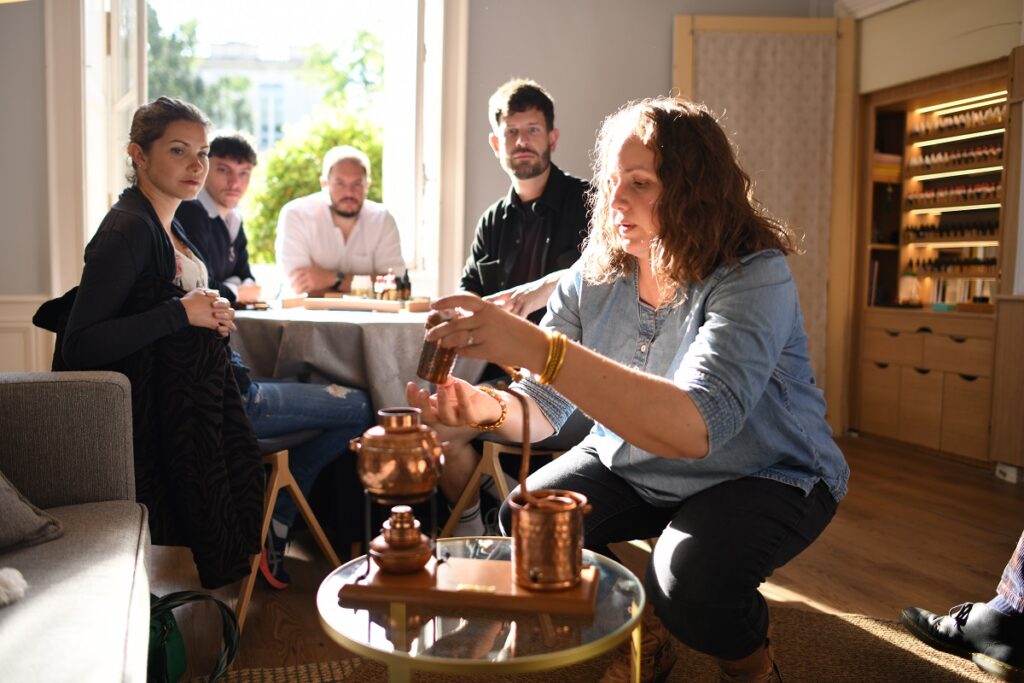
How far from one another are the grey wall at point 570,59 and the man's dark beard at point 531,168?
1.95m

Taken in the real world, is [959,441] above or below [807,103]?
below

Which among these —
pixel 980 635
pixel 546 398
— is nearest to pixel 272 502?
pixel 546 398

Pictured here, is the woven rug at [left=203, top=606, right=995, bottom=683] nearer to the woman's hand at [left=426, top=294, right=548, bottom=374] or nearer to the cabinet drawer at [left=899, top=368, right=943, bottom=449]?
the woman's hand at [left=426, top=294, right=548, bottom=374]

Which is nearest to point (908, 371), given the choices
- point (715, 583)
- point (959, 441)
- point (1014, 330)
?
point (959, 441)

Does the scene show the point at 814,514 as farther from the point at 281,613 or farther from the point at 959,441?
the point at 959,441

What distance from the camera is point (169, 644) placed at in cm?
195

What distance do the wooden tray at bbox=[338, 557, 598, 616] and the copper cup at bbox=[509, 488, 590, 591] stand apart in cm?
2

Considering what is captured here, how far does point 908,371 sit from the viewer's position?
5219mm

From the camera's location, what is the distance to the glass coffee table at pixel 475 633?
1.16 metres

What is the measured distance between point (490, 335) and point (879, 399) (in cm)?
458

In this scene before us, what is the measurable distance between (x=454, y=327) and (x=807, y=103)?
4604mm

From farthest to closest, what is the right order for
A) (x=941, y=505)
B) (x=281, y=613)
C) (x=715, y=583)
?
(x=941, y=505) < (x=281, y=613) < (x=715, y=583)

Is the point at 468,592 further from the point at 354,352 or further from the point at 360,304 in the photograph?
the point at 360,304

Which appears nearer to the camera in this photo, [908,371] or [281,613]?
[281,613]
